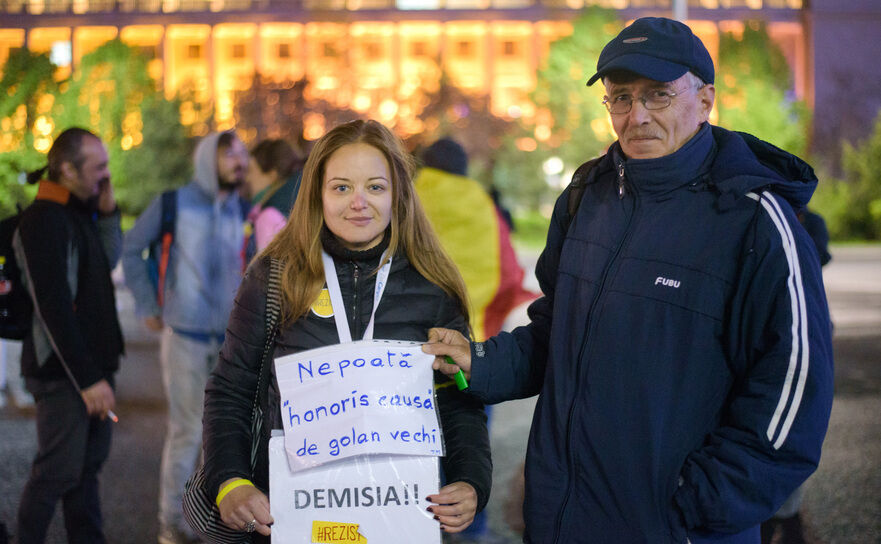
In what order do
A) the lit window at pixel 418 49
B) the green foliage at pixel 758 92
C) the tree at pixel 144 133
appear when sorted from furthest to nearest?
1. the lit window at pixel 418 49
2. the green foliage at pixel 758 92
3. the tree at pixel 144 133

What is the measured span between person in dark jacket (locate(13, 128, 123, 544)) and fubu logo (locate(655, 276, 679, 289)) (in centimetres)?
294

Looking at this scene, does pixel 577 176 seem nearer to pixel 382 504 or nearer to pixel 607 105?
pixel 607 105

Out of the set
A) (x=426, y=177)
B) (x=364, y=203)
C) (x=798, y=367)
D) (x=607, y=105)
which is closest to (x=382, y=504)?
(x=364, y=203)

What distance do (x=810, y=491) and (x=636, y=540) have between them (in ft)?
14.4

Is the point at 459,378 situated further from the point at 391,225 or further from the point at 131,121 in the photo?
the point at 131,121

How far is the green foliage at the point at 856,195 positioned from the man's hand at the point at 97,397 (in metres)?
25.9

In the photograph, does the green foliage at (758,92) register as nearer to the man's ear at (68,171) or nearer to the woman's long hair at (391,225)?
the man's ear at (68,171)

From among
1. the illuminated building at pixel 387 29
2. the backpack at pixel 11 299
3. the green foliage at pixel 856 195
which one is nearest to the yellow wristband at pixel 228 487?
the backpack at pixel 11 299

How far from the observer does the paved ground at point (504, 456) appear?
5.29m

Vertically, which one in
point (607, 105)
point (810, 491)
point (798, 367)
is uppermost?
point (607, 105)

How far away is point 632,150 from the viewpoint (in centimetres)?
238

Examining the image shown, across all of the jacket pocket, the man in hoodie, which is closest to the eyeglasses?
the jacket pocket

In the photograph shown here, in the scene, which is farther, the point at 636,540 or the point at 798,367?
the point at 636,540

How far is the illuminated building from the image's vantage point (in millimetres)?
63594
